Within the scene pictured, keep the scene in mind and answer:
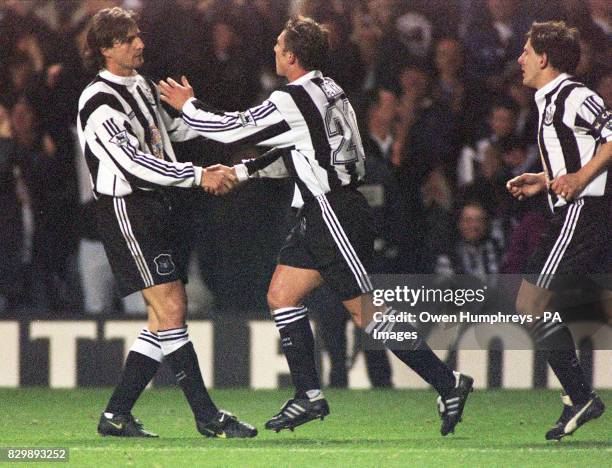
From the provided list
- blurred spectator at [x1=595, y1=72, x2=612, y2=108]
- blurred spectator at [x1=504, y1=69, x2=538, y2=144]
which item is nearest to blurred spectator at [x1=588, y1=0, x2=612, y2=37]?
blurred spectator at [x1=595, y1=72, x2=612, y2=108]

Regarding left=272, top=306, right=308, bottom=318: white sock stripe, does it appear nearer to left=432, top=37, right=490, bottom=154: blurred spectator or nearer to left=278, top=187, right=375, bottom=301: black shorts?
left=278, top=187, right=375, bottom=301: black shorts

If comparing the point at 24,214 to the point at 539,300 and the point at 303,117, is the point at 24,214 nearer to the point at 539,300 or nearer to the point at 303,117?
the point at 303,117

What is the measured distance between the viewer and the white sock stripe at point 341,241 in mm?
6137

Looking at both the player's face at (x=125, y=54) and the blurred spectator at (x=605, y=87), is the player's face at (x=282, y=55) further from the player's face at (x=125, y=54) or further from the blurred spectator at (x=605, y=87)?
the blurred spectator at (x=605, y=87)

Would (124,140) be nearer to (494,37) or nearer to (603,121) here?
(603,121)

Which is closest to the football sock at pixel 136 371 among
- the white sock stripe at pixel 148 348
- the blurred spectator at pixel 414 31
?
the white sock stripe at pixel 148 348

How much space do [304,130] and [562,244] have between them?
1206mm

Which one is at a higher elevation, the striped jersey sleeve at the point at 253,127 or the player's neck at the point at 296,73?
the player's neck at the point at 296,73

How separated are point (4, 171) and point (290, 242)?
3471mm

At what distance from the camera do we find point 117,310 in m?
9.22

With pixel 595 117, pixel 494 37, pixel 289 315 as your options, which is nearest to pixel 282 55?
pixel 289 315

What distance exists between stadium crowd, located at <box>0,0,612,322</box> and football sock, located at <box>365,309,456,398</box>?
104 inches

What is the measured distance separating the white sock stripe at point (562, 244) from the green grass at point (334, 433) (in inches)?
28.5

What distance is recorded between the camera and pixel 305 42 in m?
A: 6.15
